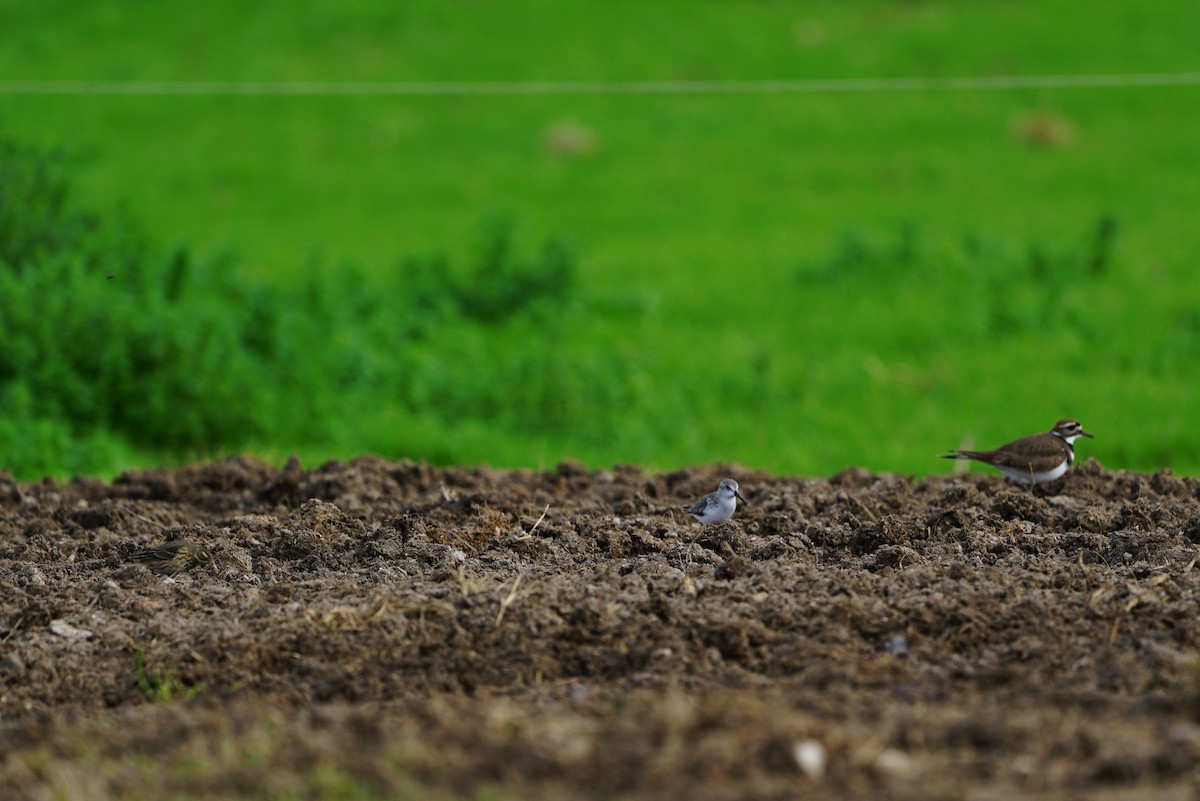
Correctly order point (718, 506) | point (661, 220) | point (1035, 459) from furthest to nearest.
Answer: point (661, 220) → point (1035, 459) → point (718, 506)

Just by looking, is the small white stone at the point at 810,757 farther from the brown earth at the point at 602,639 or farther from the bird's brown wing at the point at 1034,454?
the bird's brown wing at the point at 1034,454

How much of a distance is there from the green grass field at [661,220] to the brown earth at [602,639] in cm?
301

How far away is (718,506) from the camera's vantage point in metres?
5.62

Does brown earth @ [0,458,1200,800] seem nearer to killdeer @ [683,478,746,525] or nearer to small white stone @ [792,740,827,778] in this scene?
small white stone @ [792,740,827,778]

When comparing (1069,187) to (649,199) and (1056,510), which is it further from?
(1056,510)

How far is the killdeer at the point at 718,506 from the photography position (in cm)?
562

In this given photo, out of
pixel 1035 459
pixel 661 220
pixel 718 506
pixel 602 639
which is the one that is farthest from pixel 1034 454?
pixel 661 220

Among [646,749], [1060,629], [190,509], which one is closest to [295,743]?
[646,749]

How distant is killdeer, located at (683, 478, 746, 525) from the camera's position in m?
5.62

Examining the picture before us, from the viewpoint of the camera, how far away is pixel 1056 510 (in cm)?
564

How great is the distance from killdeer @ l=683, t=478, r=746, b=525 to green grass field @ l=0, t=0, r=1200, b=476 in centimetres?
333

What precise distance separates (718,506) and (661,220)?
10167mm

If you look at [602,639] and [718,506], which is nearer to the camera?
[602,639]

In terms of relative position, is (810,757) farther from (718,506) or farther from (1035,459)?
(1035,459)
